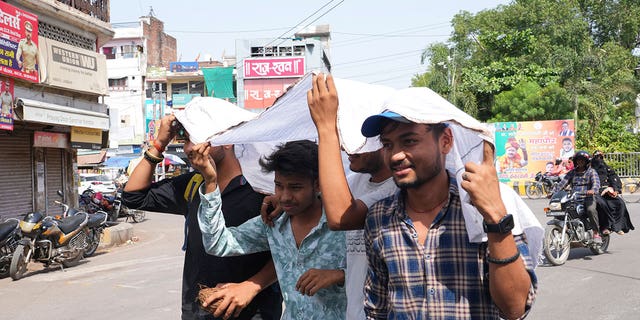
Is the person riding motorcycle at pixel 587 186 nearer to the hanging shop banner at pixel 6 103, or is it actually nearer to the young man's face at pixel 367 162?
the young man's face at pixel 367 162

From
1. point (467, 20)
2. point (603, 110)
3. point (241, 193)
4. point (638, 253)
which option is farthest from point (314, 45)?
point (241, 193)

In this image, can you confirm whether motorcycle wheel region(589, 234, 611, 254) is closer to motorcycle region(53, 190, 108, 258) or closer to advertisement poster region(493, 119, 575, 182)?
motorcycle region(53, 190, 108, 258)

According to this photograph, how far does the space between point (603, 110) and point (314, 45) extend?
2733 centimetres

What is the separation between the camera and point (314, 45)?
52.4 meters

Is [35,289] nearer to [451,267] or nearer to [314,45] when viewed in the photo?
[451,267]

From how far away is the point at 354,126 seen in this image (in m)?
2.30

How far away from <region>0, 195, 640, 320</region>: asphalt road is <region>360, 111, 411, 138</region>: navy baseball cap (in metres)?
4.75

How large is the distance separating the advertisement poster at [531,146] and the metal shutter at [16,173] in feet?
56.5

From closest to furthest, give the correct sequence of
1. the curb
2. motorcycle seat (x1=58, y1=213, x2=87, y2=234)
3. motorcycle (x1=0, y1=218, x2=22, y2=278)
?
motorcycle (x1=0, y1=218, x2=22, y2=278)
motorcycle seat (x1=58, y1=213, x2=87, y2=234)
the curb

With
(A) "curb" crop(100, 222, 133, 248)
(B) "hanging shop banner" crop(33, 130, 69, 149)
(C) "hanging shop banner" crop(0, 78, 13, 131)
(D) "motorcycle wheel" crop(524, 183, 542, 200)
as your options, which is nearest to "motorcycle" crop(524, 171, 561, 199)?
(D) "motorcycle wheel" crop(524, 183, 542, 200)

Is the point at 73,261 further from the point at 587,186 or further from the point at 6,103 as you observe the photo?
the point at 587,186

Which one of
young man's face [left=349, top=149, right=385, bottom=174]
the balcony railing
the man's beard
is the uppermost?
the balcony railing

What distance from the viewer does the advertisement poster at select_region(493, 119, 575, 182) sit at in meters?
25.0

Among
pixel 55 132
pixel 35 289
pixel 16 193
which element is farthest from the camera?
pixel 55 132
